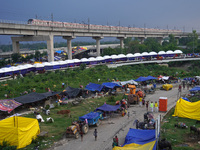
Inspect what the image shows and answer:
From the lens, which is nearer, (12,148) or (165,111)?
(12,148)

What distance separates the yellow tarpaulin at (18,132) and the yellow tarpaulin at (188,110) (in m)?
11.5

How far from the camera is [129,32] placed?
228 feet

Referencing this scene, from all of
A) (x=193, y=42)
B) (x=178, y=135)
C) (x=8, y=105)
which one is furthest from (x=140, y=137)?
(x=193, y=42)

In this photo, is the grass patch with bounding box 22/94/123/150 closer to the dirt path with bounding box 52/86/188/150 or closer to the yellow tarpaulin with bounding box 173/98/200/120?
the dirt path with bounding box 52/86/188/150

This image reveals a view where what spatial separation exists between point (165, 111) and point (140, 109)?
2423 mm


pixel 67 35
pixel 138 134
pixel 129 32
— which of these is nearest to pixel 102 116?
pixel 138 134

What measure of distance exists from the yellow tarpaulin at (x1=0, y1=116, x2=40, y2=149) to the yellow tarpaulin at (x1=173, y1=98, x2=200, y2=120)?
1153 cm

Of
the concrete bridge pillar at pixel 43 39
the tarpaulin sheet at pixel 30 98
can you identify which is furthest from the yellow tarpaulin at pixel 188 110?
the concrete bridge pillar at pixel 43 39

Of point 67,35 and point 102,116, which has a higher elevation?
point 67,35

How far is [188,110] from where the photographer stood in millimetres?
16797

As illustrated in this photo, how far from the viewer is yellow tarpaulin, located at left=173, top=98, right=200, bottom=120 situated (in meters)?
16.3

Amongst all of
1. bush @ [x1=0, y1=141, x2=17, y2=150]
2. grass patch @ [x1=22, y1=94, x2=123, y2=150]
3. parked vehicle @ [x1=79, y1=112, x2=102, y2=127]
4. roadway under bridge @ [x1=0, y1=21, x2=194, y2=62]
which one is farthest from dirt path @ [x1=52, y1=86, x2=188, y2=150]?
roadway under bridge @ [x1=0, y1=21, x2=194, y2=62]

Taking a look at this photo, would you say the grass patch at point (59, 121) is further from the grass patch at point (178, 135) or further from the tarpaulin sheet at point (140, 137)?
the grass patch at point (178, 135)

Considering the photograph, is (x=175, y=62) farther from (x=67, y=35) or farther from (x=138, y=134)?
(x=138, y=134)
